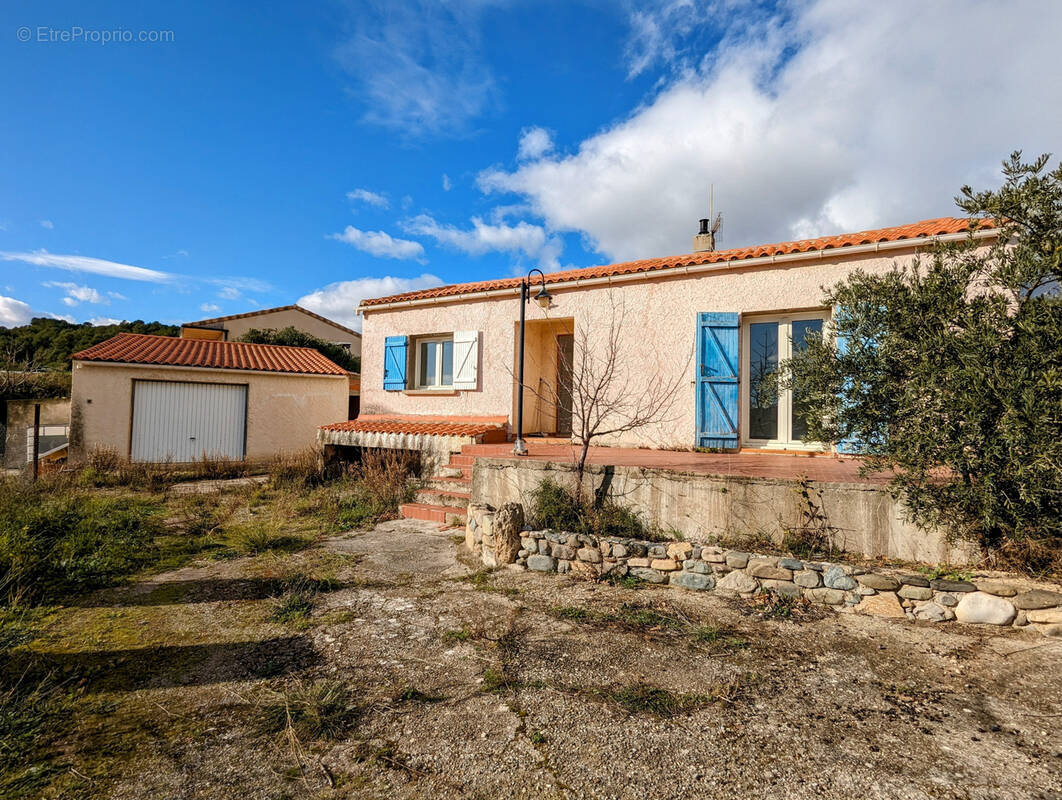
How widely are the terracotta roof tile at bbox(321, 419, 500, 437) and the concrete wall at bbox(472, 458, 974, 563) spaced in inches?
105

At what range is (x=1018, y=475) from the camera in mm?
3391

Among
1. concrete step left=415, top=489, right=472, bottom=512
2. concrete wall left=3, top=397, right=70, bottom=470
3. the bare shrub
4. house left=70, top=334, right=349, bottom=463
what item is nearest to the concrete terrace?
concrete step left=415, top=489, right=472, bottom=512

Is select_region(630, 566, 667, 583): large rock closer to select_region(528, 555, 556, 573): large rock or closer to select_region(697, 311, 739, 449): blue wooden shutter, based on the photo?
select_region(528, 555, 556, 573): large rock

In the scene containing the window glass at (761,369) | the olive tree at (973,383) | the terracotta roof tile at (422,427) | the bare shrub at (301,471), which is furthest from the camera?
the bare shrub at (301,471)

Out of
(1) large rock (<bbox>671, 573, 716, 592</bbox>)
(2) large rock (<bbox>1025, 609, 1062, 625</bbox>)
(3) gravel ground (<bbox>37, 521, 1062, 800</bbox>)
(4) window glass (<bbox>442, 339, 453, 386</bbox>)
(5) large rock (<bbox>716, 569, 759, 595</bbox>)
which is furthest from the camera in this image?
(4) window glass (<bbox>442, 339, 453, 386</bbox>)

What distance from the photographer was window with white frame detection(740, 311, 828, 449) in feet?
24.3

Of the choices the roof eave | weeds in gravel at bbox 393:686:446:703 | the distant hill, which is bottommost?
weeds in gravel at bbox 393:686:446:703

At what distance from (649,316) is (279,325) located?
1972 cm

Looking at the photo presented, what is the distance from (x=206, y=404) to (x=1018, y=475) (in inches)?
576

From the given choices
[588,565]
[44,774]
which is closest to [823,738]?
[588,565]

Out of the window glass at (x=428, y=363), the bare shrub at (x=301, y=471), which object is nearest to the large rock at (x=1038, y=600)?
the window glass at (x=428, y=363)

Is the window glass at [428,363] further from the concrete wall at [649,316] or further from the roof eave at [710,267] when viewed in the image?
the roof eave at [710,267]

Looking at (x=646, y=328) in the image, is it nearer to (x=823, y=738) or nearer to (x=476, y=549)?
(x=476, y=549)

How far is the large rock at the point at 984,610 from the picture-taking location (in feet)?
12.2
